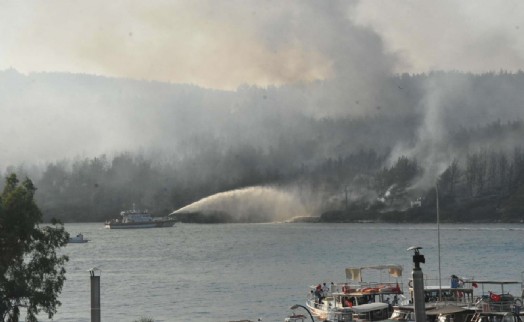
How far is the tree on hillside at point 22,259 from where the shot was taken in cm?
5628

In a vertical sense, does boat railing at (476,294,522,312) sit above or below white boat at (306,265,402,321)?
above

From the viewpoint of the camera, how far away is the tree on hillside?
56281 mm

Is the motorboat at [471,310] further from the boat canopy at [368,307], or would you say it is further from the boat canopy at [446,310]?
the boat canopy at [368,307]

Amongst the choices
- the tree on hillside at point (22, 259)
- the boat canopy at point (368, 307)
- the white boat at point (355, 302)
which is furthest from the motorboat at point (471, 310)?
the tree on hillside at point (22, 259)

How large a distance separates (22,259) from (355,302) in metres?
45.4

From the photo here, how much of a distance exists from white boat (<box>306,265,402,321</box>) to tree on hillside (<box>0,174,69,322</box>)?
34611 millimetres

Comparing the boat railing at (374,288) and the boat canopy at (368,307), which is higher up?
the boat railing at (374,288)

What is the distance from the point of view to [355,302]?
3649 inches

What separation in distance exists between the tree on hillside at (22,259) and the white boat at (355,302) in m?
34.6

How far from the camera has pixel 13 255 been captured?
57312mm

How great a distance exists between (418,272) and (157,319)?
220 feet

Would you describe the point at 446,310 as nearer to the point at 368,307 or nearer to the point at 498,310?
the point at 498,310

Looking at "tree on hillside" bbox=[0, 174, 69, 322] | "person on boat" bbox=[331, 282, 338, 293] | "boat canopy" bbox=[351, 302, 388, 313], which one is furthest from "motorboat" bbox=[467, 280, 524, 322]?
"tree on hillside" bbox=[0, 174, 69, 322]

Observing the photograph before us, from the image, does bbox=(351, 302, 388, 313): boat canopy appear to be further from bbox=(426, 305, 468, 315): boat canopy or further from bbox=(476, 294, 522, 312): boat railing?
bbox=(476, 294, 522, 312): boat railing
